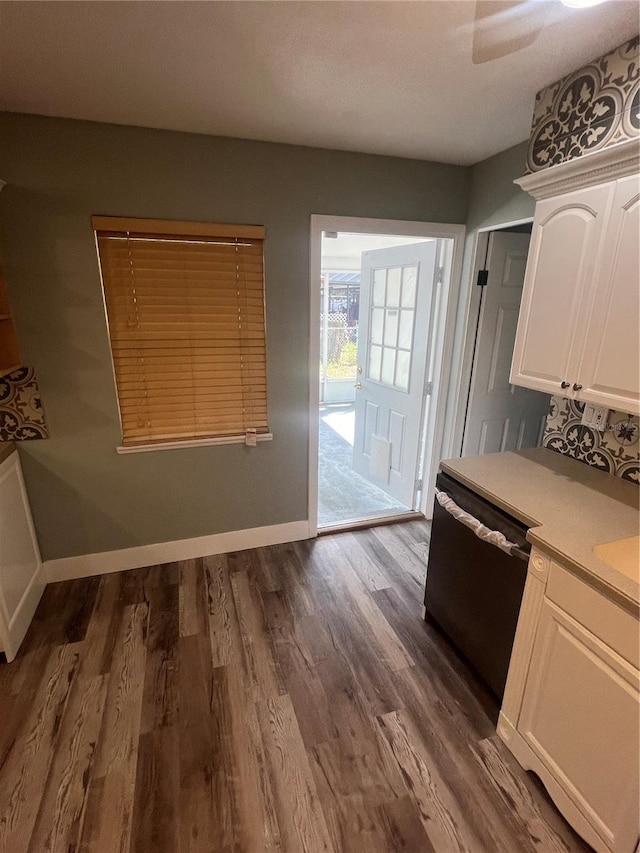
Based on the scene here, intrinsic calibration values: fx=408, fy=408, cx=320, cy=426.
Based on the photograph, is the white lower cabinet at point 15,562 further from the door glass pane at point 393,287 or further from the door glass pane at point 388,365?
the door glass pane at point 393,287

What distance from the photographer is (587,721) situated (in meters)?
1.20

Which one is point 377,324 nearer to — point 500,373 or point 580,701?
point 500,373

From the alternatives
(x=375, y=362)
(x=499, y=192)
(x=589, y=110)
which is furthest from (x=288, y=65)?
(x=375, y=362)

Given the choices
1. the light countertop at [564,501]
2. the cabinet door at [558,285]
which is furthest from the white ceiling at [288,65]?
the light countertop at [564,501]

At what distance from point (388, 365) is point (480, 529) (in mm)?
1891

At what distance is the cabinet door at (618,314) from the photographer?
4.33 feet

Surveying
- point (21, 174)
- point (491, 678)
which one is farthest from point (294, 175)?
point (491, 678)

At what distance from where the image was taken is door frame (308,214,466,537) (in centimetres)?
235

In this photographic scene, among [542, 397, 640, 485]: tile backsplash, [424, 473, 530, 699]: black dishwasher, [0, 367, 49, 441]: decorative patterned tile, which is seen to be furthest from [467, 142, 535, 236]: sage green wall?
[0, 367, 49, 441]: decorative patterned tile

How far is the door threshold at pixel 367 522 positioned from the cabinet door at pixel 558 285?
5.25 ft

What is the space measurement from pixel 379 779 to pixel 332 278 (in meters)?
5.94

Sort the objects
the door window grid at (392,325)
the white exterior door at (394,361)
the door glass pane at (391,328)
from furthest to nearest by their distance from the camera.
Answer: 1. the door glass pane at (391,328)
2. the door window grid at (392,325)
3. the white exterior door at (394,361)

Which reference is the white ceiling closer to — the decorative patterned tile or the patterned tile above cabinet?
the patterned tile above cabinet

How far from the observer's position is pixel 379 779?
4.74ft
